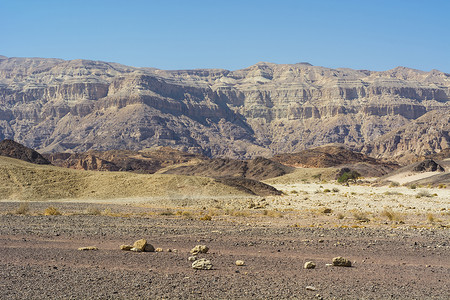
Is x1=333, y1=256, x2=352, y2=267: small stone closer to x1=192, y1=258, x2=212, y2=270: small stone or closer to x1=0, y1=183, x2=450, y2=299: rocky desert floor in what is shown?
x1=0, y1=183, x2=450, y2=299: rocky desert floor

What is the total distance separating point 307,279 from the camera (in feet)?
39.3

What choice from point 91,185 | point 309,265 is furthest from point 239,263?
point 91,185

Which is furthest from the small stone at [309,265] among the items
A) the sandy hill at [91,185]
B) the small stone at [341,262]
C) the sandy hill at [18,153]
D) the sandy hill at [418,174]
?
the sandy hill at [18,153]

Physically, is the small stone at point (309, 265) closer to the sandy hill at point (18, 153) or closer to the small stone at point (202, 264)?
the small stone at point (202, 264)

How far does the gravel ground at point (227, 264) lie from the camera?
10719 millimetres

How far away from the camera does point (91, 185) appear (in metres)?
46.5

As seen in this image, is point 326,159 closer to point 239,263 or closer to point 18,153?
point 18,153

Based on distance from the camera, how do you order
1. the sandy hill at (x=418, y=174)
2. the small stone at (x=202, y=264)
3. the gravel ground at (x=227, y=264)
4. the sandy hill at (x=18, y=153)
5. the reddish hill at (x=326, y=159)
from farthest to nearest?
1. the reddish hill at (x=326, y=159)
2. the sandy hill at (x=18, y=153)
3. the sandy hill at (x=418, y=174)
4. the small stone at (x=202, y=264)
5. the gravel ground at (x=227, y=264)

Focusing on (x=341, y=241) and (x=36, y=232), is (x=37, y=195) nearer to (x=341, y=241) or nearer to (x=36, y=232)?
(x=36, y=232)

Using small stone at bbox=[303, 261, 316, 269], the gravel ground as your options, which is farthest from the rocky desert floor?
small stone at bbox=[303, 261, 316, 269]

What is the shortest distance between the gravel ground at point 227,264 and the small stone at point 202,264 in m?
0.18

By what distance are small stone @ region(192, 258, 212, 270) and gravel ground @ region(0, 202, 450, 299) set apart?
0.59ft

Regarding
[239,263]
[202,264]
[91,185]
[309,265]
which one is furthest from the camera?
[91,185]

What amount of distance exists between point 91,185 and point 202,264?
117 feet
